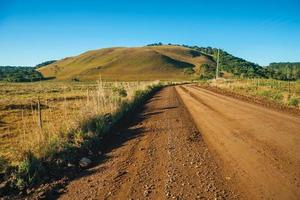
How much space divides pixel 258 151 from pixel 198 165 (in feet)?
6.70

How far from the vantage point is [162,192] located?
18.0 feet

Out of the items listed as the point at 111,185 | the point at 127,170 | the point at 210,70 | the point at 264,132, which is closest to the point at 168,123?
the point at 264,132

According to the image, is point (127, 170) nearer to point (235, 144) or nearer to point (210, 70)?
point (235, 144)

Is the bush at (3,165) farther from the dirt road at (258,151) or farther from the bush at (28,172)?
the dirt road at (258,151)

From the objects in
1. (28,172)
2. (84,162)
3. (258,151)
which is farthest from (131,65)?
(28,172)

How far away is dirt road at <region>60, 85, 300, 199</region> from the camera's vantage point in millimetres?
5547

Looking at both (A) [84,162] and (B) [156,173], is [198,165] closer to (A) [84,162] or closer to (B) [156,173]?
(B) [156,173]

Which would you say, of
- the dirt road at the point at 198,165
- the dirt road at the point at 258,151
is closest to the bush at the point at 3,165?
the dirt road at the point at 198,165

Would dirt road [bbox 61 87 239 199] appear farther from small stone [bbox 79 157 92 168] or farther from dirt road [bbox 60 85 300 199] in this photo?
small stone [bbox 79 157 92 168]

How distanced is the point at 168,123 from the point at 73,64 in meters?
179

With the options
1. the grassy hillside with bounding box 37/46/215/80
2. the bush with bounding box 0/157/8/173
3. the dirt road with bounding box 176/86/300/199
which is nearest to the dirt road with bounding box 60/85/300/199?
the dirt road with bounding box 176/86/300/199

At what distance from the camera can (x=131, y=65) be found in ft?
520

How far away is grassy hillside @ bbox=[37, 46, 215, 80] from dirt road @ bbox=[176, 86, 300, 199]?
12118 cm

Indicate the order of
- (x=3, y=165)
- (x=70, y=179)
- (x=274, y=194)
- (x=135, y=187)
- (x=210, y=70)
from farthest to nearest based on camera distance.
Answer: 1. (x=210, y=70)
2. (x=3, y=165)
3. (x=70, y=179)
4. (x=135, y=187)
5. (x=274, y=194)
